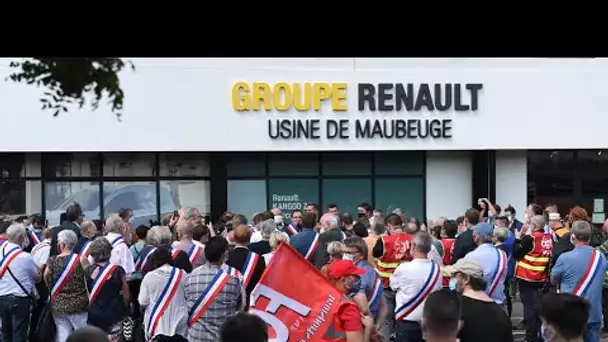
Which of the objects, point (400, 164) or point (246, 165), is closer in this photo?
point (246, 165)

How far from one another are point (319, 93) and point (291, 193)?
2663 mm

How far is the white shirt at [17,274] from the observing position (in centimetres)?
1001

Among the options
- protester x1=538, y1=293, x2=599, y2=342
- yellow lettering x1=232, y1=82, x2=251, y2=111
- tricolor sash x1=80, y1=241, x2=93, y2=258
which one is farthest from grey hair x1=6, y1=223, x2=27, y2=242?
yellow lettering x1=232, y1=82, x2=251, y2=111

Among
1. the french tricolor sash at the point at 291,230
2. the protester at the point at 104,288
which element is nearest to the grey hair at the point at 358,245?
the protester at the point at 104,288

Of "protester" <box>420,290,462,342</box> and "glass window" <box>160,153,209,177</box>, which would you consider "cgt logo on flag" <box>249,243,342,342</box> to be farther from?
"glass window" <box>160,153,209,177</box>

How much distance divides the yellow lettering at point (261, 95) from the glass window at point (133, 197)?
10.6 feet

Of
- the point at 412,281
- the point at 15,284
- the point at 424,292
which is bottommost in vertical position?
the point at 15,284

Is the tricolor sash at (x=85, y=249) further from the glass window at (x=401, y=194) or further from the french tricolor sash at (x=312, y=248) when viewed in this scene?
the glass window at (x=401, y=194)

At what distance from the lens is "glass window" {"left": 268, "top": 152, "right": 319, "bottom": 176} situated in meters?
22.4

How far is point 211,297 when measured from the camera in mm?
8031

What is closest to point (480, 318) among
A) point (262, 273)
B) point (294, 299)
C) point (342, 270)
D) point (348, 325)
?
point (348, 325)

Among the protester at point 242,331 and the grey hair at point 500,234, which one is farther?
the grey hair at point 500,234

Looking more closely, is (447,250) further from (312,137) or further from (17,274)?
(312,137)
